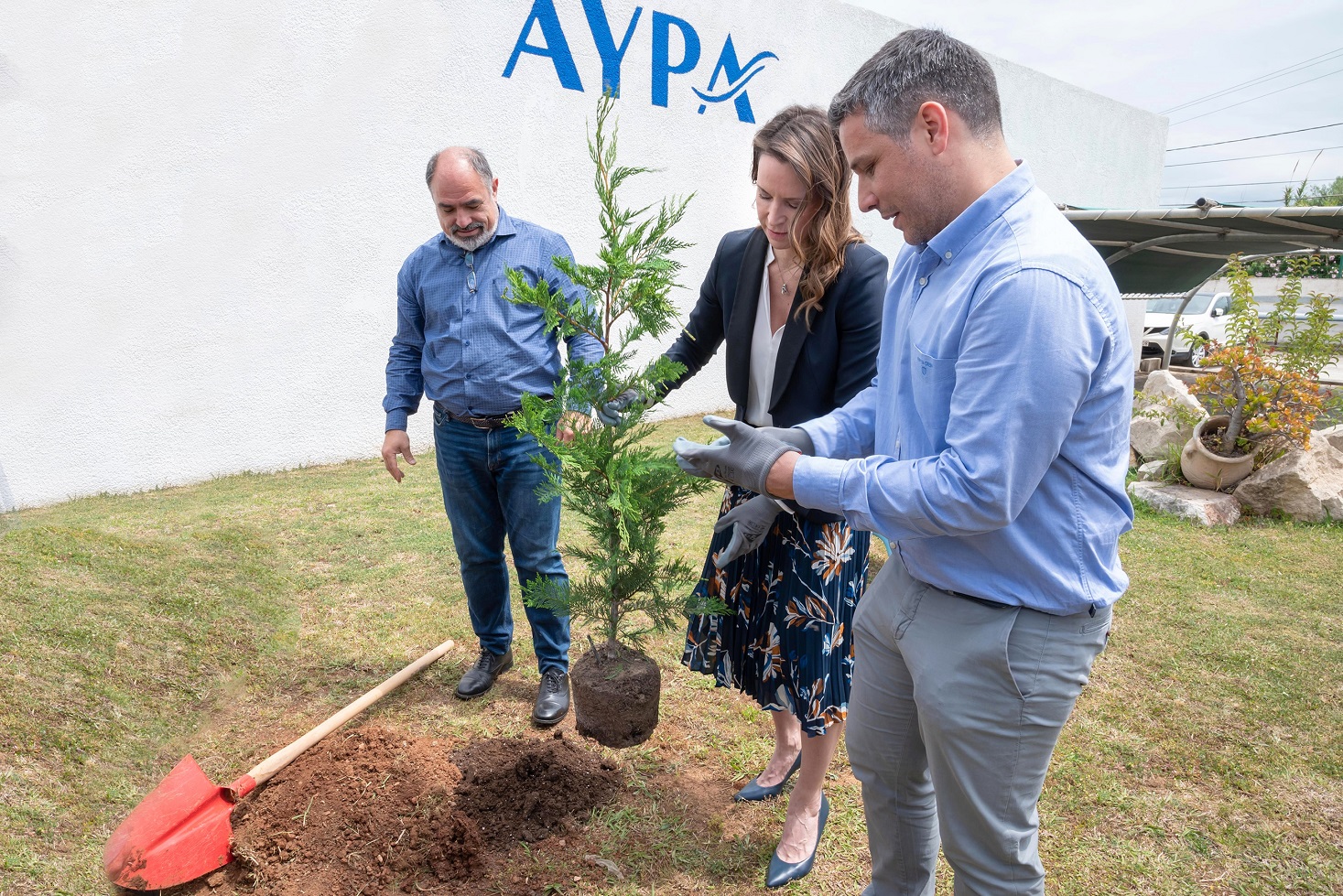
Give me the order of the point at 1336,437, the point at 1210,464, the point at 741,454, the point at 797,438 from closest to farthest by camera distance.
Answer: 1. the point at 741,454
2. the point at 797,438
3. the point at 1210,464
4. the point at 1336,437

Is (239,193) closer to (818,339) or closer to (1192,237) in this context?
(818,339)

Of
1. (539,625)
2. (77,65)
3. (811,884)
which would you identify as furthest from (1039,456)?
(77,65)

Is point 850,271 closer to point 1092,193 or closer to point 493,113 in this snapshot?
point 493,113

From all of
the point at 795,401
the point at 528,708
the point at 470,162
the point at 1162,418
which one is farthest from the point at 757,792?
the point at 1162,418

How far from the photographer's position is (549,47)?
8484 millimetres

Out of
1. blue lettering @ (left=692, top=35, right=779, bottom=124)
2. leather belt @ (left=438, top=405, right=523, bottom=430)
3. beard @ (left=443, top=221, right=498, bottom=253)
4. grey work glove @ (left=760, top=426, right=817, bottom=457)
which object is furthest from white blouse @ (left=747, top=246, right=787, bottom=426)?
blue lettering @ (left=692, top=35, right=779, bottom=124)

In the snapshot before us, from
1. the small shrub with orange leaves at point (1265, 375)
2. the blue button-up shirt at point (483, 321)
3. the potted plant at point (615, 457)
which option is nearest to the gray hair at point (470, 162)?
the blue button-up shirt at point (483, 321)

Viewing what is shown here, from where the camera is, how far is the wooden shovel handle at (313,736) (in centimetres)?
292

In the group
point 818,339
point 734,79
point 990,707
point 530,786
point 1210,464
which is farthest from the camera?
point 734,79

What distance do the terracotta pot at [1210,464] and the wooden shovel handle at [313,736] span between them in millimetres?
6959

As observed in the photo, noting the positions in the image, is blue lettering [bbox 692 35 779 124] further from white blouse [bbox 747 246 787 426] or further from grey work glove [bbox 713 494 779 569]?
grey work glove [bbox 713 494 779 569]

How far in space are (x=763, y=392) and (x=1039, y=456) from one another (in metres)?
1.21

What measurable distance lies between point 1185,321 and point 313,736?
23.8 meters

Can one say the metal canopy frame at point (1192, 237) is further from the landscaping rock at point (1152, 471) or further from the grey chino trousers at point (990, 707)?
the grey chino trousers at point (990, 707)
